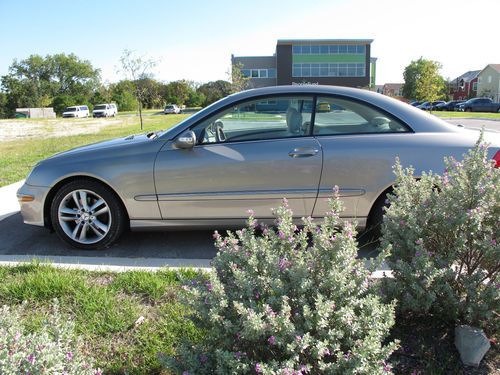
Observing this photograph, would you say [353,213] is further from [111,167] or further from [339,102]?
[111,167]

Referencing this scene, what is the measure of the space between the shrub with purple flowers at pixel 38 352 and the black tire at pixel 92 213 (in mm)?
2554

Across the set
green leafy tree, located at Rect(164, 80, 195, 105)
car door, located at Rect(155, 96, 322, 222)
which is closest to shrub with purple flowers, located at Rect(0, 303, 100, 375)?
car door, located at Rect(155, 96, 322, 222)

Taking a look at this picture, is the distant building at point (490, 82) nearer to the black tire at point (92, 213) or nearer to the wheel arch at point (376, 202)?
the wheel arch at point (376, 202)

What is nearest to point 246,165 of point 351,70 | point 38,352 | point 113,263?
point 113,263

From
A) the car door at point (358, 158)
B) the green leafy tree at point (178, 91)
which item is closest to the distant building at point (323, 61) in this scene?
the green leafy tree at point (178, 91)

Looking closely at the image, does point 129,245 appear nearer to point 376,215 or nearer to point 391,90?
point 376,215

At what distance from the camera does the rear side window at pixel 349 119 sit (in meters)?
4.20

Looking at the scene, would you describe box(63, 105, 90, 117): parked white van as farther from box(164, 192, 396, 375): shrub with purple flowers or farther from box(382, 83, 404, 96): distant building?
box(164, 192, 396, 375): shrub with purple flowers

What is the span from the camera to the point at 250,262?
1898 millimetres

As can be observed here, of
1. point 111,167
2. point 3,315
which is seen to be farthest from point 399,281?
point 111,167

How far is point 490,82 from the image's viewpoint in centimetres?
7812

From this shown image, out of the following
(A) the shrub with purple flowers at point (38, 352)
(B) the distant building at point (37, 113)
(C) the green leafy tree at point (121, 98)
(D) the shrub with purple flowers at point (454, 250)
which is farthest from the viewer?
(C) the green leafy tree at point (121, 98)

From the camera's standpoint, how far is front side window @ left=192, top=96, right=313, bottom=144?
13.9 ft

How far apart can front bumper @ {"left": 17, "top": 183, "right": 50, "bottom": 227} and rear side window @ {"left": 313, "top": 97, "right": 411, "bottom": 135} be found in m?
2.76
